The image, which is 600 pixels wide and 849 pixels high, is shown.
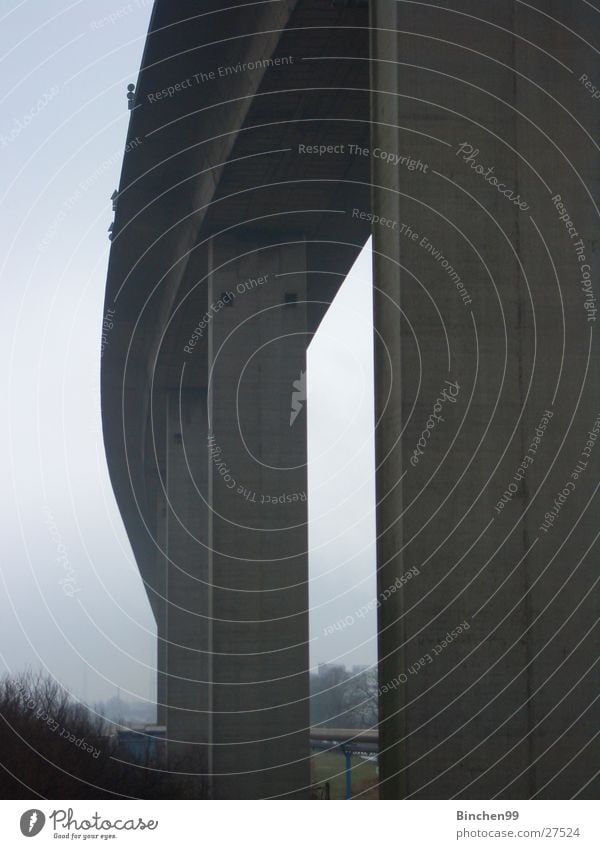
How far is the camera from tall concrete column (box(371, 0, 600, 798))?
1072 cm

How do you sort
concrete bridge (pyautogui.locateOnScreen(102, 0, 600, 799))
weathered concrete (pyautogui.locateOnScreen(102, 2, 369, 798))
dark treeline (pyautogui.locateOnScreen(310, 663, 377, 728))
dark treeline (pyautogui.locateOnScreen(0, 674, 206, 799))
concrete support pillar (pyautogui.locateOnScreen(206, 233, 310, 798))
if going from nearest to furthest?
concrete bridge (pyautogui.locateOnScreen(102, 0, 600, 799))
dark treeline (pyautogui.locateOnScreen(0, 674, 206, 799))
weathered concrete (pyautogui.locateOnScreen(102, 2, 369, 798))
concrete support pillar (pyautogui.locateOnScreen(206, 233, 310, 798))
dark treeline (pyautogui.locateOnScreen(310, 663, 377, 728))

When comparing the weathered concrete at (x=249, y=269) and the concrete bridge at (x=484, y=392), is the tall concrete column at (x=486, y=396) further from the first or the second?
the weathered concrete at (x=249, y=269)

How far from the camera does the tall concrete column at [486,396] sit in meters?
10.7

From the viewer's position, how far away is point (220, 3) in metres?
19.1

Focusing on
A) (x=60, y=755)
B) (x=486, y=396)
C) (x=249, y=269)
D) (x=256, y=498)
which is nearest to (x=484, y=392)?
(x=486, y=396)

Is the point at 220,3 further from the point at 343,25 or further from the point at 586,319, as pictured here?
the point at 586,319

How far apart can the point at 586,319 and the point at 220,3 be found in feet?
32.6

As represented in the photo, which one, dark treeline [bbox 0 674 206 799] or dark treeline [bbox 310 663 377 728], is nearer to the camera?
dark treeline [bbox 0 674 206 799]

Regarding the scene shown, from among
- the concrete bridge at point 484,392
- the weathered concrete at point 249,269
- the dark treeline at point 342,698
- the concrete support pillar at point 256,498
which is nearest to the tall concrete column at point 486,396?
the concrete bridge at point 484,392

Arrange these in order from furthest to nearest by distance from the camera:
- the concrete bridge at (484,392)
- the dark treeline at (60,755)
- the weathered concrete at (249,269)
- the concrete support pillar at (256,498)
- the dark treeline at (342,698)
→ the dark treeline at (342,698) → the concrete support pillar at (256,498) → the weathered concrete at (249,269) → the dark treeline at (60,755) → the concrete bridge at (484,392)

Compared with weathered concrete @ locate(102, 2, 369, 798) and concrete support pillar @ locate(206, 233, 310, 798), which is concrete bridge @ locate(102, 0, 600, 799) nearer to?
weathered concrete @ locate(102, 2, 369, 798)

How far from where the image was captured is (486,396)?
1120 centimetres

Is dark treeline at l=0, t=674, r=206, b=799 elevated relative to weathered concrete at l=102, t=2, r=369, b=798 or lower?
lower

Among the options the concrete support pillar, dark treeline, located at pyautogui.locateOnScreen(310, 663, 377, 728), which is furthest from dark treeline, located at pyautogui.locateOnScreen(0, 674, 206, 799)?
dark treeline, located at pyautogui.locateOnScreen(310, 663, 377, 728)
